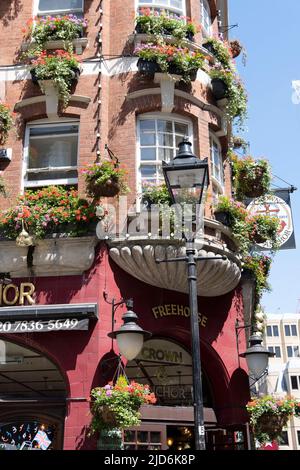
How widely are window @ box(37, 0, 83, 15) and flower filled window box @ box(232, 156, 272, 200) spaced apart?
5.37 meters

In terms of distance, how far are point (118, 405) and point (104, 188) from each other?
3.96 metres

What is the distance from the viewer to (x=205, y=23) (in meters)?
15.8

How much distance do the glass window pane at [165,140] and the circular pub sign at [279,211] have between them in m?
3.26

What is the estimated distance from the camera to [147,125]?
13.4 metres

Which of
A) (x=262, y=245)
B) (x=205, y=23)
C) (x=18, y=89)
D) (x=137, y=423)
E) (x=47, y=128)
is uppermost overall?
(x=205, y=23)

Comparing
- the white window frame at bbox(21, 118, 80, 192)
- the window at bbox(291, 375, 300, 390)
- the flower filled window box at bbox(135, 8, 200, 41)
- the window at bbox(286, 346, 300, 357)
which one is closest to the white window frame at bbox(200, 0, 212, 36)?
the flower filled window box at bbox(135, 8, 200, 41)

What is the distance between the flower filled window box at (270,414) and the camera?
11.4 metres

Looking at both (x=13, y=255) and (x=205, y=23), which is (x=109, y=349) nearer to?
(x=13, y=255)

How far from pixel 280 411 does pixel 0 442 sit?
543 cm

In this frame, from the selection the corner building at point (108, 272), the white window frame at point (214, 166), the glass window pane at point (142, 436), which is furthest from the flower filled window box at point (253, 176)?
the glass window pane at point (142, 436)

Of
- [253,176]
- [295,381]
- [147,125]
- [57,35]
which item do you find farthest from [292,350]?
[57,35]

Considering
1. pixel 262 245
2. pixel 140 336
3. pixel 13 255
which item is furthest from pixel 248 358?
pixel 13 255

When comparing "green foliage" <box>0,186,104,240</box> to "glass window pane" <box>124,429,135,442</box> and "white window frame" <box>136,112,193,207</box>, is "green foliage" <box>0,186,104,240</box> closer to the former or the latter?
"white window frame" <box>136,112,193,207</box>

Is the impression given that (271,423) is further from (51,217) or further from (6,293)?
(51,217)
